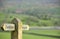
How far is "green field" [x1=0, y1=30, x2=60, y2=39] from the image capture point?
2.38 metres

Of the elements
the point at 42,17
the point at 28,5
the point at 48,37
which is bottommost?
the point at 48,37

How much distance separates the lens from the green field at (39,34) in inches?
93.7

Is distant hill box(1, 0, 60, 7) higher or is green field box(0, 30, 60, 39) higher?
distant hill box(1, 0, 60, 7)

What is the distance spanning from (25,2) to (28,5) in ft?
0.18

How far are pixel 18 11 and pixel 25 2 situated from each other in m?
0.15

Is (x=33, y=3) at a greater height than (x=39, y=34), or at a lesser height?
greater

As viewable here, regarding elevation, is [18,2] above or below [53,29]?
above

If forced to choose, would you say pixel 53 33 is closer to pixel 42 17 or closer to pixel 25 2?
pixel 42 17

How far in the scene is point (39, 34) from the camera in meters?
2.48

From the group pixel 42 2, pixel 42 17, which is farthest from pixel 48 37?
pixel 42 2

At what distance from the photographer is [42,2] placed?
2.52 m

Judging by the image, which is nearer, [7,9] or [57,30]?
[7,9]

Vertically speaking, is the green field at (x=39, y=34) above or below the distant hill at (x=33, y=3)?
below

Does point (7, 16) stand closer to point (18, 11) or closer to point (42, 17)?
point (18, 11)
